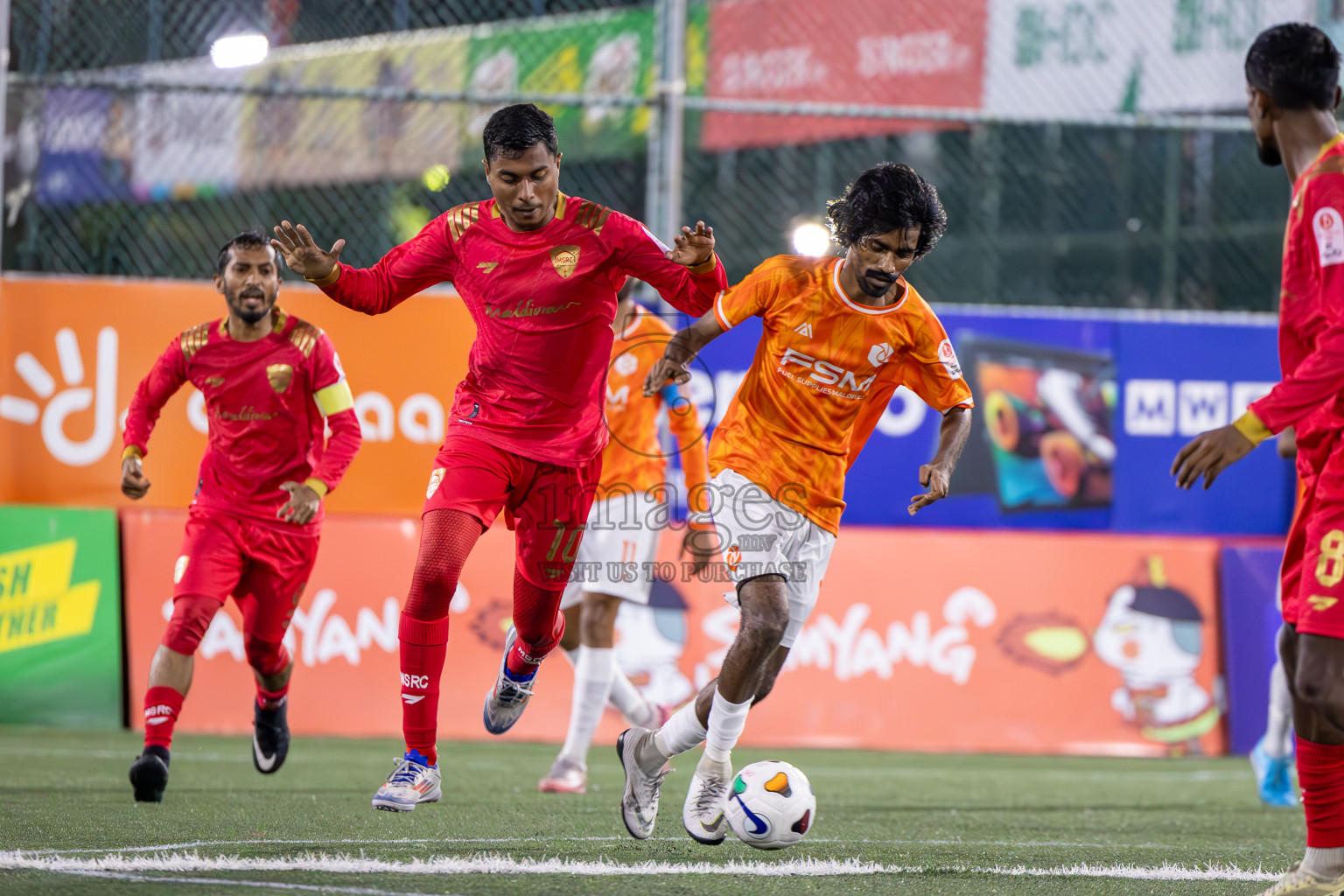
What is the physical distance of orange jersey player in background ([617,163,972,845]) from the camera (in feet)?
15.4

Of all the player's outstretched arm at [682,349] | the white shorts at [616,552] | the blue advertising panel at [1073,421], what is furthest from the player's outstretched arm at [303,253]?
the blue advertising panel at [1073,421]

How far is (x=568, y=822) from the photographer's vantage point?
533 cm

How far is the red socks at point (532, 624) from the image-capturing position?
5254 mm

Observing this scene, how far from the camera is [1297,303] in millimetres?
3752

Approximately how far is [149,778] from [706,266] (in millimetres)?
2722

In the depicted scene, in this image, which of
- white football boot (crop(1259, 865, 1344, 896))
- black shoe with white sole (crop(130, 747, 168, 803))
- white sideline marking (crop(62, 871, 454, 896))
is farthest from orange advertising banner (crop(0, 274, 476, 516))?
white football boot (crop(1259, 865, 1344, 896))

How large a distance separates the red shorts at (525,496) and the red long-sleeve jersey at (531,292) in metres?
0.05

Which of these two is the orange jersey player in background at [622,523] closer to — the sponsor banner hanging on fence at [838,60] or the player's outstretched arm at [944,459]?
the player's outstretched arm at [944,459]

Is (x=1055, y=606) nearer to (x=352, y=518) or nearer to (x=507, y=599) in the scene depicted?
(x=507, y=599)

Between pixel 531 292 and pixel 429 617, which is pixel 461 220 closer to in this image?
pixel 531 292

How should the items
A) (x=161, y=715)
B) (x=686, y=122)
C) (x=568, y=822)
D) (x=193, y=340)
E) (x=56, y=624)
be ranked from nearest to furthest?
(x=568, y=822) → (x=161, y=715) → (x=193, y=340) → (x=56, y=624) → (x=686, y=122)

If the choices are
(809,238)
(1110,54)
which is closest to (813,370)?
(809,238)

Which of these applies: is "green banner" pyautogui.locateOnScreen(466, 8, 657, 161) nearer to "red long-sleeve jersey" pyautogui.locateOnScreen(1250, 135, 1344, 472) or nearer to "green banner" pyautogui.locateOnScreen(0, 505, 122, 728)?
"green banner" pyautogui.locateOnScreen(0, 505, 122, 728)

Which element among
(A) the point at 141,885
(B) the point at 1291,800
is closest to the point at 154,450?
(A) the point at 141,885
